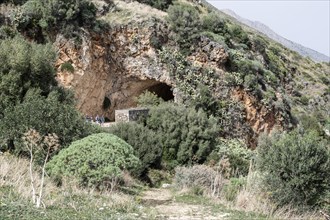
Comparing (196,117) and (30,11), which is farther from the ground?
(30,11)

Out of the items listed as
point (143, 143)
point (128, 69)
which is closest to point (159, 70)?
point (128, 69)

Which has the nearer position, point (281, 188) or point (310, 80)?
point (281, 188)

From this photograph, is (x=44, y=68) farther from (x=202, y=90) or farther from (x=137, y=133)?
(x=202, y=90)

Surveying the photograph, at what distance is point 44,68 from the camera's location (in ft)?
65.7

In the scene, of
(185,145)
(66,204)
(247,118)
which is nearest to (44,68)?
(185,145)

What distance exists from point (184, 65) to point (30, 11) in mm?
11846

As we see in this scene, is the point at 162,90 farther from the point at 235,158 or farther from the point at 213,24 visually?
the point at 235,158

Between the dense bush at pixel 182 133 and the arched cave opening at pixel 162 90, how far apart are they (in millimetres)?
10535

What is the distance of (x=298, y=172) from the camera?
12.5m

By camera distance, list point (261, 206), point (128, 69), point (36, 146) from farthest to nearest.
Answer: point (128, 69), point (36, 146), point (261, 206)

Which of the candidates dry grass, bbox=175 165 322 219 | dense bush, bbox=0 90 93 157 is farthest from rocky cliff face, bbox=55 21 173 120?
dry grass, bbox=175 165 322 219

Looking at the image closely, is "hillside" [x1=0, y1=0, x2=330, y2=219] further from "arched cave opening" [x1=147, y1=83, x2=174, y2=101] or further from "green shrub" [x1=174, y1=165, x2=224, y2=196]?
"arched cave opening" [x1=147, y1=83, x2=174, y2=101]

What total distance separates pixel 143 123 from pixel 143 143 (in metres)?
5.59

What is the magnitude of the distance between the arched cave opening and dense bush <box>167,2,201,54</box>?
3.54 metres
